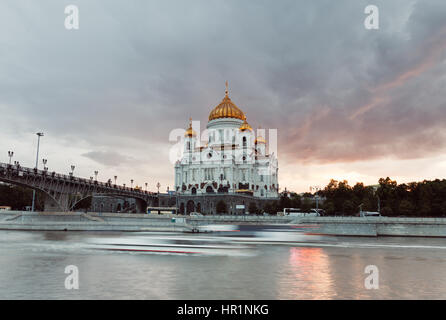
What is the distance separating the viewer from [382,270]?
17656mm

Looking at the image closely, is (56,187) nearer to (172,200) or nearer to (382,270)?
(172,200)

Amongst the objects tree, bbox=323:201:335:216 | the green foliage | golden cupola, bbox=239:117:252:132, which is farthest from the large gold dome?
tree, bbox=323:201:335:216

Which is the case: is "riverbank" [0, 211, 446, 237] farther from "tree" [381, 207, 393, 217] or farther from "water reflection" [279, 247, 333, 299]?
"water reflection" [279, 247, 333, 299]

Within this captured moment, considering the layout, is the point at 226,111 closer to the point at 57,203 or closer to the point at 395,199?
the point at 395,199

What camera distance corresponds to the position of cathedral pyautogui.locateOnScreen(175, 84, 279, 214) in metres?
95.4

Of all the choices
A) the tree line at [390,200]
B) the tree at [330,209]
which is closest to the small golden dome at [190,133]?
the tree line at [390,200]

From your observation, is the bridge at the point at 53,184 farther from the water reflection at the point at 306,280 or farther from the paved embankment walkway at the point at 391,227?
the water reflection at the point at 306,280

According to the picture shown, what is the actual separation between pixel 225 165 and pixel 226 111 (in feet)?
60.6

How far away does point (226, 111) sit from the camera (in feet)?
354

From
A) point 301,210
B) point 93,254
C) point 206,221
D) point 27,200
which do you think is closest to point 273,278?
point 93,254

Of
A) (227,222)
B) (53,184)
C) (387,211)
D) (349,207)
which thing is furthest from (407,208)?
A: (53,184)

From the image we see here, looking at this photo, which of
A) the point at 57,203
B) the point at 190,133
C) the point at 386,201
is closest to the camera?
the point at 57,203

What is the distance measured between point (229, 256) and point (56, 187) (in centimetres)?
4336

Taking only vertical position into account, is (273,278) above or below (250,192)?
below
